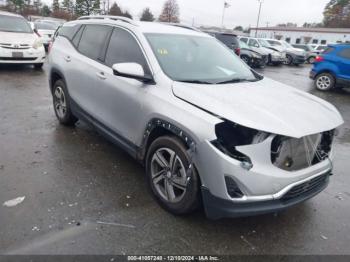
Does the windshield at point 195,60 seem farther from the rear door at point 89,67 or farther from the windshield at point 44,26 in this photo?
the windshield at point 44,26

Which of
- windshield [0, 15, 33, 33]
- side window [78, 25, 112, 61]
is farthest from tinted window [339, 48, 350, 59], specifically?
windshield [0, 15, 33, 33]

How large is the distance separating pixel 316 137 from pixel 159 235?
5.62 ft

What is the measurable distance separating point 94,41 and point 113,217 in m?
2.66

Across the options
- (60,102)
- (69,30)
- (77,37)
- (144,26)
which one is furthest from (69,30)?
(144,26)

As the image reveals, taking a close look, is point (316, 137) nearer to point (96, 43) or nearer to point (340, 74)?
point (96, 43)

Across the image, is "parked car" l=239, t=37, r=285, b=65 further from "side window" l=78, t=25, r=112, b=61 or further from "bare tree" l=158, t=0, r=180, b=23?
"bare tree" l=158, t=0, r=180, b=23

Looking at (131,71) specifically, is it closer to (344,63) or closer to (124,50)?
(124,50)

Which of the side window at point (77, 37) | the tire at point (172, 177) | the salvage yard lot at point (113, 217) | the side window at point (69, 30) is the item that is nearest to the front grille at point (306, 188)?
the salvage yard lot at point (113, 217)

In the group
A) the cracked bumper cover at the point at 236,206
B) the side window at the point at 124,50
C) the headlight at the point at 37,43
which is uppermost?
the side window at the point at 124,50

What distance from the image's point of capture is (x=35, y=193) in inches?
136

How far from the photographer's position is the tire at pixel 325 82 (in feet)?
37.4

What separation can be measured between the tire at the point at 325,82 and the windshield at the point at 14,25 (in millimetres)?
10541

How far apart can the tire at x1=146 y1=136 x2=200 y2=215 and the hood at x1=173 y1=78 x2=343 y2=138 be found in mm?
487

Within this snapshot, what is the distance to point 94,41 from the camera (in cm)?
459
